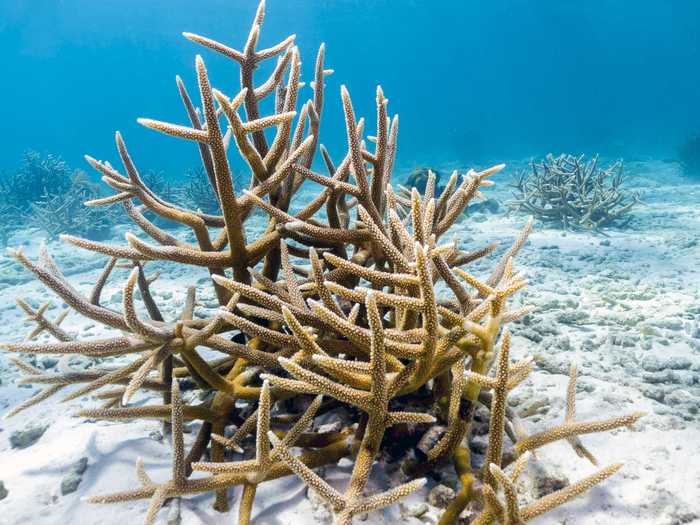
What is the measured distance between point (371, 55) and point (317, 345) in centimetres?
14161

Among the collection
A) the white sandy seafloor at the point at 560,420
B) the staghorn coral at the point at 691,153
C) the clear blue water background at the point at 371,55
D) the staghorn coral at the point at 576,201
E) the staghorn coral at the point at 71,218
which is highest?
the clear blue water background at the point at 371,55

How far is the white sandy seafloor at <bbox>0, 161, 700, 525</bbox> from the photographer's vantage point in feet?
6.24

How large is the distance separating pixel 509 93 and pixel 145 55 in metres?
96.9

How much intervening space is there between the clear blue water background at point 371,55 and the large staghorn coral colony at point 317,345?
285 feet

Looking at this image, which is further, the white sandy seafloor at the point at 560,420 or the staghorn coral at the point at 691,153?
the staghorn coral at the point at 691,153

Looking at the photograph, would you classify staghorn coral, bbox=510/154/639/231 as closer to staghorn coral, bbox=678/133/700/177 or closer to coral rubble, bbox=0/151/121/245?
staghorn coral, bbox=678/133/700/177

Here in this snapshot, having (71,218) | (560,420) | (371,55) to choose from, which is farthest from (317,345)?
(371,55)

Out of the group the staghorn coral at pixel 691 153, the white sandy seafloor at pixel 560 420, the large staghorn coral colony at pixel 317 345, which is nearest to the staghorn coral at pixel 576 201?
the white sandy seafloor at pixel 560 420

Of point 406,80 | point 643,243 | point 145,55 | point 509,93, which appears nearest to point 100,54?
point 145,55

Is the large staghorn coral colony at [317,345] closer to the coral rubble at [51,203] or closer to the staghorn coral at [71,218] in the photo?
the staghorn coral at [71,218]

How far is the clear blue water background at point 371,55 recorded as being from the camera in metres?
93.7

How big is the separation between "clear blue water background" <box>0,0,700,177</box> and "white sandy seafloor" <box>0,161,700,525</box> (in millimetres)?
85244

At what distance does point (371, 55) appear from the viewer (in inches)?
5059

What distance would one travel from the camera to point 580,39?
104 m
